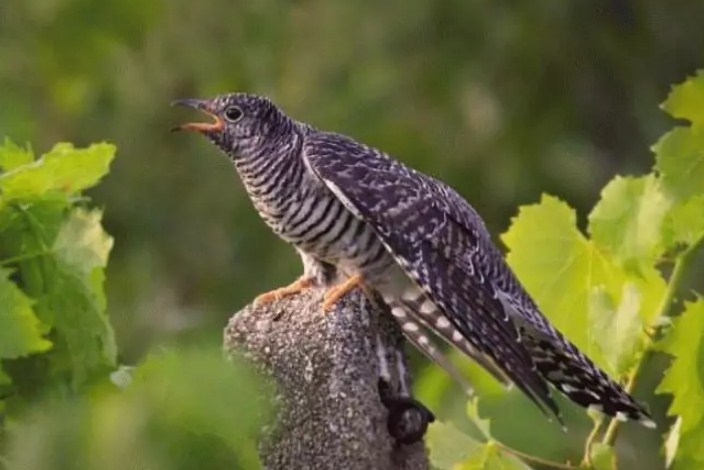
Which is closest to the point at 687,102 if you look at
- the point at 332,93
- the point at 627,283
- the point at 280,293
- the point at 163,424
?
the point at 627,283

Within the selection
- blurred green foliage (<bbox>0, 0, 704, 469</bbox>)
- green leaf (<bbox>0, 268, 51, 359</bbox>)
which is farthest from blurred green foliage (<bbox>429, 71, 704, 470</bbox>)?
blurred green foliage (<bbox>0, 0, 704, 469</bbox>)

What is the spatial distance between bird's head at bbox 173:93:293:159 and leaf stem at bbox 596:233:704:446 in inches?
35.1

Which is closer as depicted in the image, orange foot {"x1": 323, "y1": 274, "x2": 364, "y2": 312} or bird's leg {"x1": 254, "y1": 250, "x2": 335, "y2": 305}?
orange foot {"x1": 323, "y1": 274, "x2": 364, "y2": 312}

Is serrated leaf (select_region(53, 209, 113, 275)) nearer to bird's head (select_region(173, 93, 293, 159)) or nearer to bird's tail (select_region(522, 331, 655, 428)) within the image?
bird's tail (select_region(522, 331, 655, 428))

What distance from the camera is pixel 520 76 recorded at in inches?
325

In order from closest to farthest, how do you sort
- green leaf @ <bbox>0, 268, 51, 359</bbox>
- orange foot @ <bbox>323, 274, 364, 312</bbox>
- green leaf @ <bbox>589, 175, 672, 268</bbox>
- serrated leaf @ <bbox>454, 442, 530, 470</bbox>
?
green leaf @ <bbox>0, 268, 51, 359</bbox> → orange foot @ <bbox>323, 274, 364, 312</bbox> → serrated leaf @ <bbox>454, 442, 530, 470</bbox> → green leaf @ <bbox>589, 175, 672, 268</bbox>

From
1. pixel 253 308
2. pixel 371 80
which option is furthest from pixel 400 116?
pixel 253 308

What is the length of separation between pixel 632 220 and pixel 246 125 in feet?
2.86

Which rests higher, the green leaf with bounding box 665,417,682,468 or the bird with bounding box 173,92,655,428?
the bird with bounding box 173,92,655,428

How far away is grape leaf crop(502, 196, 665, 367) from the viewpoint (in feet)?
7.32

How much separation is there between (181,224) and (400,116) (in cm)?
127

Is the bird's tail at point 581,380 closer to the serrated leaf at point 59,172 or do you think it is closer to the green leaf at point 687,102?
the green leaf at point 687,102

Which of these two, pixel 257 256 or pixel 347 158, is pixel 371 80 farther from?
pixel 347 158

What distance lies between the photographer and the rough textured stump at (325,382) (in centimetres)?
147
